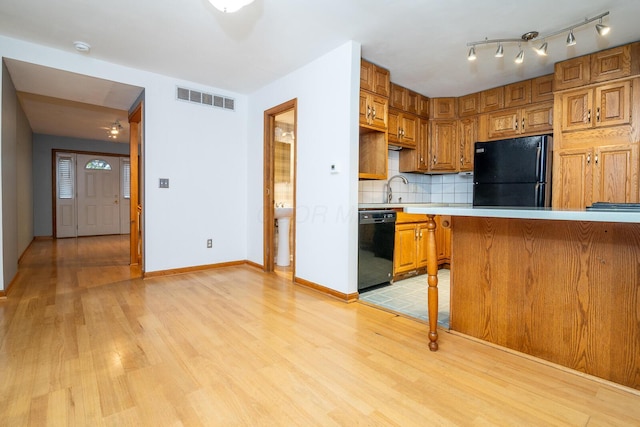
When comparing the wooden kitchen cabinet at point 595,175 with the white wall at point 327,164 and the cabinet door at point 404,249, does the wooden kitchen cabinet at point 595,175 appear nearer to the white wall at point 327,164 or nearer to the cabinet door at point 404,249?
the cabinet door at point 404,249

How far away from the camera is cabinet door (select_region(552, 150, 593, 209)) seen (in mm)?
3057

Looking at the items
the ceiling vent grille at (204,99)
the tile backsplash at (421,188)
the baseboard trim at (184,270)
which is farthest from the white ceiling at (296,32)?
the baseboard trim at (184,270)

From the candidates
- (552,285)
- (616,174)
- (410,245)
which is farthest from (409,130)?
(552,285)

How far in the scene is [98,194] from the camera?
7.69 metres

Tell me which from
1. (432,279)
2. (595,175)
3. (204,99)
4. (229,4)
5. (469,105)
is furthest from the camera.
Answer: (469,105)

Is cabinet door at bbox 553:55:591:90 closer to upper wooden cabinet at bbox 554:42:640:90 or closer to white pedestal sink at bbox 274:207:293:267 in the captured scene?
upper wooden cabinet at bbox 554:42:640:90

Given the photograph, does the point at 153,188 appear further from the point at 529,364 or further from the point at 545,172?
the point at 545,172

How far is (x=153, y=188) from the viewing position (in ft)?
12.1

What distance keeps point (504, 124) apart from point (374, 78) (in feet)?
6.29

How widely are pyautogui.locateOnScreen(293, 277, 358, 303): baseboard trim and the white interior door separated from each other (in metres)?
6.71

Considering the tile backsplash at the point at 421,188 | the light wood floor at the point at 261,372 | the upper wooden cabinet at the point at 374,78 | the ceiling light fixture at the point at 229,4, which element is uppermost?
the upper wooden cabinet at the point at 374,78

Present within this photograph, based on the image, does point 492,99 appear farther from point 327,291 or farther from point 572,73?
point 327,291

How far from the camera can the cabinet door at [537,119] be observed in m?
3.57

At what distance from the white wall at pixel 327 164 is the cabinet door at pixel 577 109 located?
7.16 feet
